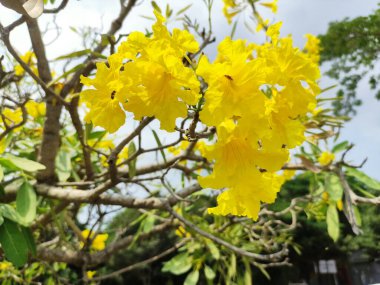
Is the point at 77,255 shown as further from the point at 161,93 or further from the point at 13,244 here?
the point at 161,93

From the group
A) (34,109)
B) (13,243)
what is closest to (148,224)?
(34,109)

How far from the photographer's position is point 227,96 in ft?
1.28

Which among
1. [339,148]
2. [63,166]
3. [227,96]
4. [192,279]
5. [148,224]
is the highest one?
[339,148]

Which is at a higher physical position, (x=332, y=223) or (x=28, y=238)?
(x=332, y=223)

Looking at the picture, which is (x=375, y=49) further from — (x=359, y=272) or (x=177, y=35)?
(x=177, y=35)

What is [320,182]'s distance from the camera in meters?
1.68

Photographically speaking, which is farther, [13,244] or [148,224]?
[148,224]

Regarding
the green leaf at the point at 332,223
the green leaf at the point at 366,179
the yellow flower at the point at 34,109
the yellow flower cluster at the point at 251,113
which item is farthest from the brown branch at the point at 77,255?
the yellow flower cluster at the point at 251,113

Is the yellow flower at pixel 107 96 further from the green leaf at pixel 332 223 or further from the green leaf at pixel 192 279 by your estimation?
the green leaf at pixel 192 279

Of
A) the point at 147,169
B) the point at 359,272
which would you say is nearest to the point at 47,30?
the point at 147,169

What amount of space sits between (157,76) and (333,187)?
119 cm

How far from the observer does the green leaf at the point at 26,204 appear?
98cm

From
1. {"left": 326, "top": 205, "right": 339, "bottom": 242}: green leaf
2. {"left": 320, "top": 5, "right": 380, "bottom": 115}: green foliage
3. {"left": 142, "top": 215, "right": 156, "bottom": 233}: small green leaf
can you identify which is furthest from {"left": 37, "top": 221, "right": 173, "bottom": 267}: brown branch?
{"left": 320, "top": 5, "right": 380, "bottom": 115}: green foliage

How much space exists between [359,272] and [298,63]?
1069cm
